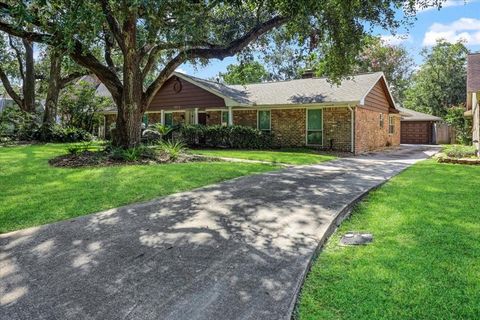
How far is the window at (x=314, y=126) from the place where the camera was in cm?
1834

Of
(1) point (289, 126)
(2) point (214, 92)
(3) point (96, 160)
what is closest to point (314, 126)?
(1) point (289, 126)

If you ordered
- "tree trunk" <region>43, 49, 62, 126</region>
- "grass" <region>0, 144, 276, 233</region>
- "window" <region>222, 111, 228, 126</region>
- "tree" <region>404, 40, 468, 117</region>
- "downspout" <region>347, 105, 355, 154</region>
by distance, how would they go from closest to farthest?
"grass" <region>0, 144, 276, 233</region> < "downspout" <region>347, 105, 355, 154</region> < "window" <region>222, 111, 228, 126</region> < "tree trunk" <region>43, 49, 62, 126</region> < "tree" <region>404, 40, 468, 117</region>

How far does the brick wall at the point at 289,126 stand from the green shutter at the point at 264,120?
0.31 m

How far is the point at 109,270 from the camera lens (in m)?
3.45

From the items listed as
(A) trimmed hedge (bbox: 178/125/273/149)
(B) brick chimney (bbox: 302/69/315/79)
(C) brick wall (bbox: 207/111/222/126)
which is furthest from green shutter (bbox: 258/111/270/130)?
(B) brick chimney (bbox: 302/69/315/79)

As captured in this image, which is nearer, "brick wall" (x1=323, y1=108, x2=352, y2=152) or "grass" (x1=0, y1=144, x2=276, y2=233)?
"grass" (x1=0, y1=144, x2=276, y2=233)

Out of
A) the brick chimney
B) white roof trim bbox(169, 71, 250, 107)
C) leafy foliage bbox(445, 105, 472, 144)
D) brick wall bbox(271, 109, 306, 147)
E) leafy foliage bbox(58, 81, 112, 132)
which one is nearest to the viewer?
brick wall bbox(271, 109, 306, 147)

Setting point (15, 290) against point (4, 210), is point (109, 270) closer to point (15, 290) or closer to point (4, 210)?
point (15, 290)

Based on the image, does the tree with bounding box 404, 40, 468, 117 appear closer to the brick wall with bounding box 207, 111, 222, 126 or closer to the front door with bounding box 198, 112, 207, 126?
the brick wall with bounding box 207, 111, 222, 126

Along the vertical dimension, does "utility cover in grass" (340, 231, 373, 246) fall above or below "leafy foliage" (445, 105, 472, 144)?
below

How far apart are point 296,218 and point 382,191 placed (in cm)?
284

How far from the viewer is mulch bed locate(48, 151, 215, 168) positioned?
10.0 meters

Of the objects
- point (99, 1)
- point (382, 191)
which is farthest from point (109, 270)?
point (99, 1)

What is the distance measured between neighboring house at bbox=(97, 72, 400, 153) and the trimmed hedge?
1.31 m
